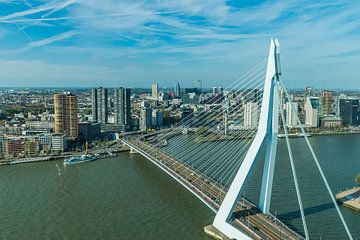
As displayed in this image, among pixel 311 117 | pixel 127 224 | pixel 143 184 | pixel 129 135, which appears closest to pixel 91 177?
pixel 143 184

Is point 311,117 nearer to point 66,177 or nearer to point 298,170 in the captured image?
point 298,170

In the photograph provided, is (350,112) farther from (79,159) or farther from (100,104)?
(79,159)

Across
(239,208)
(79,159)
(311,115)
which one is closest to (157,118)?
(311,115)

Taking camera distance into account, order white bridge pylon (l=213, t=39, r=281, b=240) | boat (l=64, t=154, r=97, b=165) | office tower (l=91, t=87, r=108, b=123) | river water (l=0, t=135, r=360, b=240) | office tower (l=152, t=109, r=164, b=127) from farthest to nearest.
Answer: office tower (l=152, t=109, r=164, b=127) < office tower (l=91, t=87, r=108, b=123) < boat (l=64, t=154, r=97, b=165) < river water (l=0, t=135, r=360, b=240) < white bridge pylon (l=213, t=39, r=281, b=240)

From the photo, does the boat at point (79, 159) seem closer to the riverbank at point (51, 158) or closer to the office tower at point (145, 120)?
the riverbank at point (51, 158)

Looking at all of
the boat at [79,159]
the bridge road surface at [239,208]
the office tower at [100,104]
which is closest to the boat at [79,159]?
the boat at [79,159]

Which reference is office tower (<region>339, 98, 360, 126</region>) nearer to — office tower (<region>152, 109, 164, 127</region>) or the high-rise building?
office tower (<region>152, 109, 164, 127</region>)

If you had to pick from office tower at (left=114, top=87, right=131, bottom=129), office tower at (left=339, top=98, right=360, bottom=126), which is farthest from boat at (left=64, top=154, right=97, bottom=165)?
office tower at (left=339, top=98, right=360, bottom=126)
